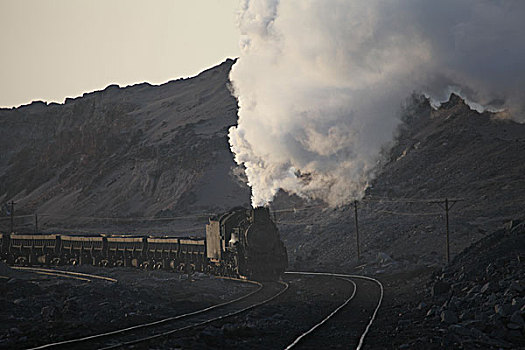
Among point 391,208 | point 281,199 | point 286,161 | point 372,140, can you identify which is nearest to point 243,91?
point 286,161

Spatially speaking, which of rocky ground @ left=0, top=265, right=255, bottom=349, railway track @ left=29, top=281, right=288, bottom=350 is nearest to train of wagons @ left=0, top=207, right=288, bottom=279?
rocky ground @ left=0, top=265, right=255, bottom=349

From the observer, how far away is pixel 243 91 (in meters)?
45.3

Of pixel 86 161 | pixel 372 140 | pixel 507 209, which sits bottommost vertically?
pixel 507 209

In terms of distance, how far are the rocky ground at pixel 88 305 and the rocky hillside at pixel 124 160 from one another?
6027cm

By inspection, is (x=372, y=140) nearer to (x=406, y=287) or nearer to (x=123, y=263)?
(x=123, y=263)

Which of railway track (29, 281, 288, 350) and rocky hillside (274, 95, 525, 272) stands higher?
rocky hillside (274, 95, 525, 272)

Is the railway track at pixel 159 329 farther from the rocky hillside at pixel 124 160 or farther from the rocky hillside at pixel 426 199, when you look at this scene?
the rocky hillside at pixel 124 160

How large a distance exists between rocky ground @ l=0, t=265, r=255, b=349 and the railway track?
32.4 inches

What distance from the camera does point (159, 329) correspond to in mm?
17797

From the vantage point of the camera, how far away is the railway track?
587 inches

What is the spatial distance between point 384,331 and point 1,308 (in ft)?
42.5

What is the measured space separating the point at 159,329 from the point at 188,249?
931 inches

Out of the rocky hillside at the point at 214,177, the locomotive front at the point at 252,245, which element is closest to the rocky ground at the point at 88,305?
the locomotive front at the point at 252,245

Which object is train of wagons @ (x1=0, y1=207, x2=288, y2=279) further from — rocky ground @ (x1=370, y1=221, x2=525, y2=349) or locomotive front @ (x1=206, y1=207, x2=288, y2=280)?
rocky ground @ (x1=370, y1=221, x2=525, y2=349)
